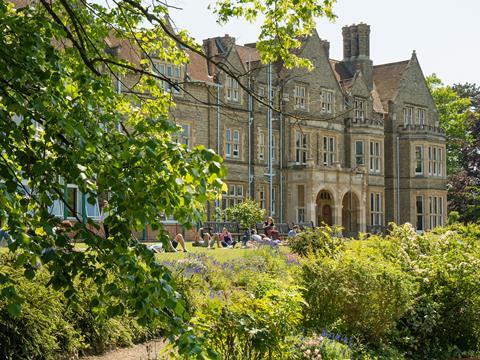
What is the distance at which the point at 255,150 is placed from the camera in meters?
42.2

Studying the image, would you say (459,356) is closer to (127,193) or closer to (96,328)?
(96,328)

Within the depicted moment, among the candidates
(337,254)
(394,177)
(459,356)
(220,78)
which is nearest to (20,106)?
(337,254)

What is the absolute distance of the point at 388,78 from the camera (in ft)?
175

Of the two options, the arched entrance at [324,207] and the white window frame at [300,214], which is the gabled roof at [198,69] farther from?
the arched entrance at [324,207]

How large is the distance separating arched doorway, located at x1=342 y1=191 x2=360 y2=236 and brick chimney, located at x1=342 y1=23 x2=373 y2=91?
27.3 feet

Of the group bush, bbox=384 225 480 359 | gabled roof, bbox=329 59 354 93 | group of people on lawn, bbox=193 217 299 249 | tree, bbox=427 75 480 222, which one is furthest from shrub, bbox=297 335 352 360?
tree, bbox=427 75 480 222

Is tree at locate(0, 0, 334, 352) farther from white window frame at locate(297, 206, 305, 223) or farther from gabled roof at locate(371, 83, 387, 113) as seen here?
gabled roof at locate(371, 83, 387, 113)

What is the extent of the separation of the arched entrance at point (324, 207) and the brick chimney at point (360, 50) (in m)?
8.90

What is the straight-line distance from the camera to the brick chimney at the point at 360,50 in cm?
5153

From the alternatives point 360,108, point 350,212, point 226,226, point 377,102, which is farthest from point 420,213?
point 226,226

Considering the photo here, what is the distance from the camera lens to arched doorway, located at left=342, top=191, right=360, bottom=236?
4659 centimetres

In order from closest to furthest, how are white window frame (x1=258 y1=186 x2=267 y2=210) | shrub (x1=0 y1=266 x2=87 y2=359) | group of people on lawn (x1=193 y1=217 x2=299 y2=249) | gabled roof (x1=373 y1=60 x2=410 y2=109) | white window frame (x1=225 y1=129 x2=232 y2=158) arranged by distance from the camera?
shrub (x1=0 y1=266 x2=87 y2=359) < group of people on lawn (x1=193 y1=217 x2=299 y2=249) < white window frame (x1=225 y1=129 x2=232 y2=158) < white window frame (x1=258 y1=186 x2=267 y2=210) < gabled roof (x1=373 y1=60 x2=410 y2=109)

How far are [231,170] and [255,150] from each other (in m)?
2.21

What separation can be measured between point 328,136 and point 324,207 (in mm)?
4133
